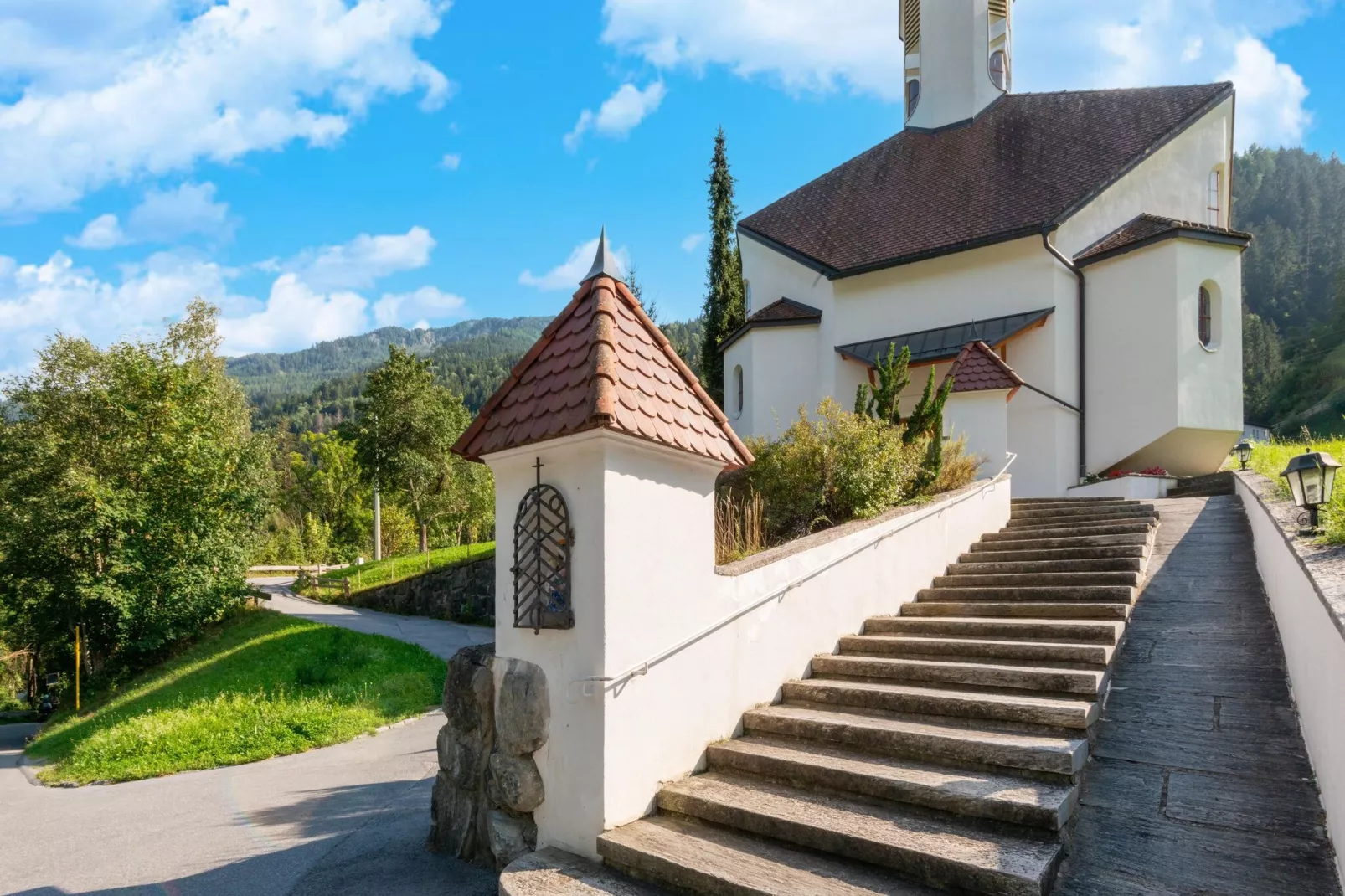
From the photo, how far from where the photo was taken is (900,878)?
133 inches

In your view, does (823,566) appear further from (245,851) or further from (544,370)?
(245,851)

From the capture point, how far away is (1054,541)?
807 cm

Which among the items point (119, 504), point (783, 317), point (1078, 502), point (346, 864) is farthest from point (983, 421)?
point (119, 504)

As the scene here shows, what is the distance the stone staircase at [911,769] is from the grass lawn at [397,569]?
17.1 metres

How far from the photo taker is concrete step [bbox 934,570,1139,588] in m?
6.50

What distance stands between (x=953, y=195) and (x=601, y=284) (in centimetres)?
1696

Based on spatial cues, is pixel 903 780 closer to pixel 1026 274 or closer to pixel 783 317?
pixel 1026 274

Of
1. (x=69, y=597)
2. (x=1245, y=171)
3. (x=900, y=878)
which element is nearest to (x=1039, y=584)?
(x=900, y=878)

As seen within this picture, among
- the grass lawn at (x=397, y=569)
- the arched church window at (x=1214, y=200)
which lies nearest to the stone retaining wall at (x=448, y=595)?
the grass lawn at (x=397, y=569)

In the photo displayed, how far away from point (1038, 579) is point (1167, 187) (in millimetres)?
15075

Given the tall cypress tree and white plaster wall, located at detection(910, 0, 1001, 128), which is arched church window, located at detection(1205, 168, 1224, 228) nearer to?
white plaster wall, located at detection(910, 0, 1001, 128)

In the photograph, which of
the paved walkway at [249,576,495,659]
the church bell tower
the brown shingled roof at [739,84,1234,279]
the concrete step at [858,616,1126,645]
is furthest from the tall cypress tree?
the concrete step at [858,616,1126,645]

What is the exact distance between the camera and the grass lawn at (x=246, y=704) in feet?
32.1

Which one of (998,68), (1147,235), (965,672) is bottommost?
(965,672)
